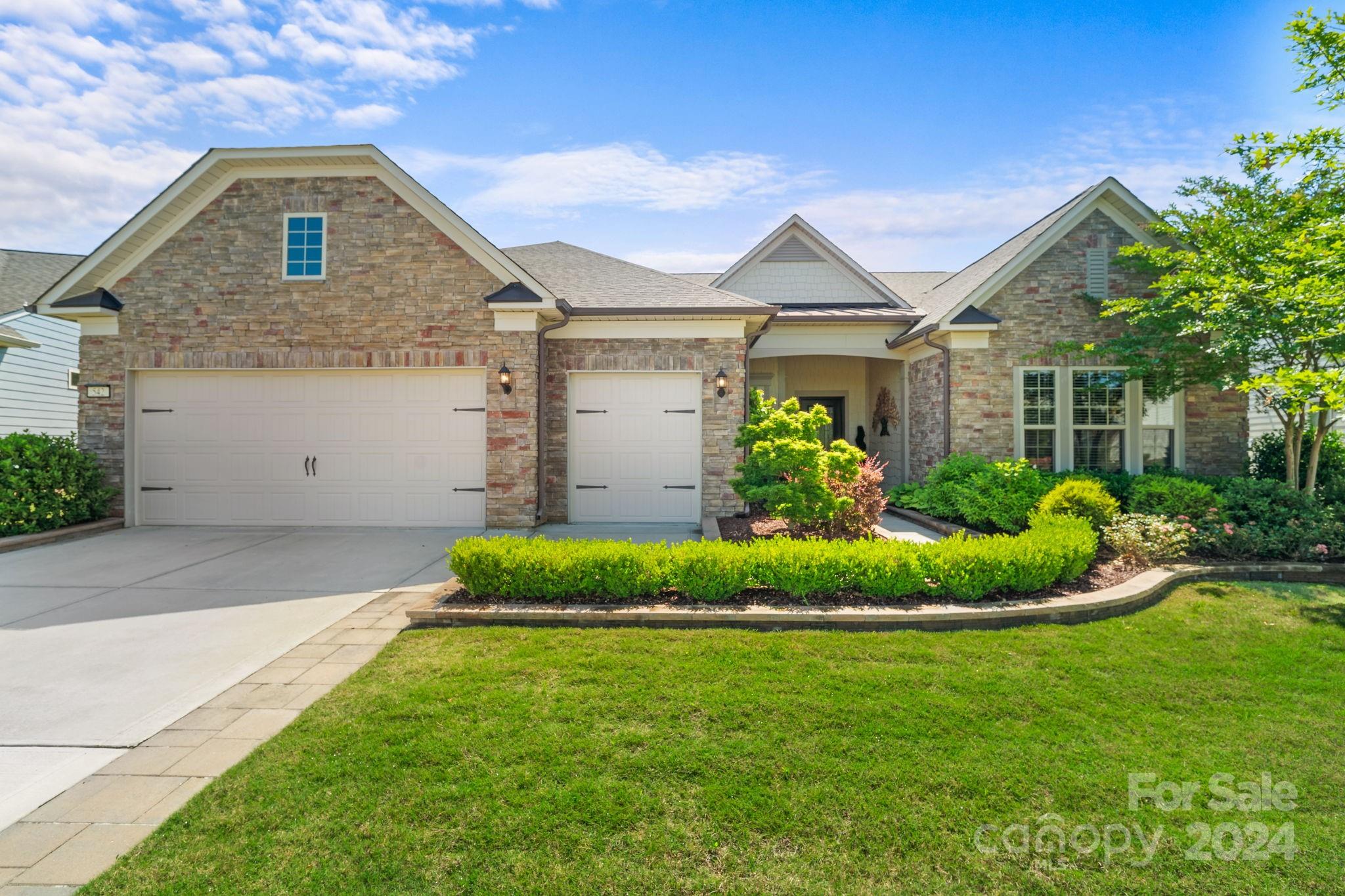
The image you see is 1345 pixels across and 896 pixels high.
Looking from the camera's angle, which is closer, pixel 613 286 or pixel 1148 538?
pixel 1148 538

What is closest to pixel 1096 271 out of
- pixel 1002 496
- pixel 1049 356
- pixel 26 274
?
pixel 1049 356

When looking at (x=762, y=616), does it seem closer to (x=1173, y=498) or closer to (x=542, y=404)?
(x=542, y=404)

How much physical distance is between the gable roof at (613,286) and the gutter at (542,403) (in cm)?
24

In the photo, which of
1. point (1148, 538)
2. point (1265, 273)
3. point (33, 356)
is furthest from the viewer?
point (33, 356)

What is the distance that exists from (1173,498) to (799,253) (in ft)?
27.7

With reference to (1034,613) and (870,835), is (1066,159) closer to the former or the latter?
(1034,613)

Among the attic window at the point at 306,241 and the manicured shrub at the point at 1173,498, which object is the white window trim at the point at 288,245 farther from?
the manicured shrub at the point at 1173,498

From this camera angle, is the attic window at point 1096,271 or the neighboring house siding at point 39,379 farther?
the neighboring house siding at point 39,379

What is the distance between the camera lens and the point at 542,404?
9547 mm

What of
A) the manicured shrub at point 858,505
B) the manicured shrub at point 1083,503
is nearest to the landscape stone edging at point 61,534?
the manicured shrub at point 858,505

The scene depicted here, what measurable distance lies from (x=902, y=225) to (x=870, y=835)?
1548 centimetres

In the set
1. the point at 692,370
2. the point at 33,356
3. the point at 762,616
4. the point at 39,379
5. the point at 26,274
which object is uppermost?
the point at 26,274

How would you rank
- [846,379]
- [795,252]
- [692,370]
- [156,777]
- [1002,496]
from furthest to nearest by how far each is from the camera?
[846,379]
[795,252]
[692,370]
[1002,496]
[156,777]

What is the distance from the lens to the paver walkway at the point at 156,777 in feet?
7.82
